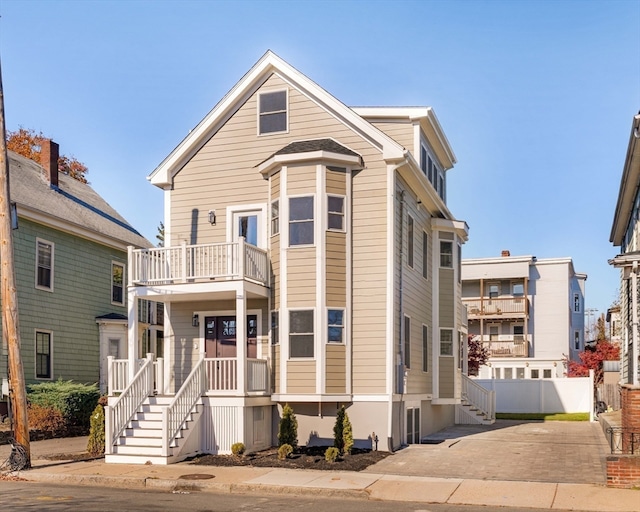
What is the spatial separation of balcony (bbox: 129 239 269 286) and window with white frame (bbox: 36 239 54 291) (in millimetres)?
8200

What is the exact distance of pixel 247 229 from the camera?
2112 cm

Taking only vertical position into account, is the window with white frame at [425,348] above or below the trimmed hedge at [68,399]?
above

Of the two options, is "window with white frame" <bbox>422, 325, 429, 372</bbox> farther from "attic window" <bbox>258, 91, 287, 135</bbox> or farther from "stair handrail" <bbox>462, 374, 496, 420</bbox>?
"attic window" <bbox>258, 91, 287, 135</bbox>

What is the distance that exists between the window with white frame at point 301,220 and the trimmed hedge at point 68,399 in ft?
30.2

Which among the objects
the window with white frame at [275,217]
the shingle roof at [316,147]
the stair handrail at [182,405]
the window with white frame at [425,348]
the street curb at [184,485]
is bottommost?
the street curb at [184,485]

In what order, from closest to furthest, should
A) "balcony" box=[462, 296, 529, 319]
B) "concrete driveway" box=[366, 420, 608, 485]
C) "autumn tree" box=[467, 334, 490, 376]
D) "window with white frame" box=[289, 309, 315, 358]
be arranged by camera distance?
"concrete driveway" box=[366, 420, 608, 485]
"window with white frame" box=[289, 309, 315, 358]
"autumn tree" box=[467, 334, 490, 376]
"balcony" box=[462, 296, 529, 319]

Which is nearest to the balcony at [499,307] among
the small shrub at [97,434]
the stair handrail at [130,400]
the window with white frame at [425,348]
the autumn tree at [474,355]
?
the autumn tree at [474,355]

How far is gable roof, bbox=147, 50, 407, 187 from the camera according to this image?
2008 centimetres

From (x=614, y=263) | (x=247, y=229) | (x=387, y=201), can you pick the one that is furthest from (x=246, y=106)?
(x=614, y=263)

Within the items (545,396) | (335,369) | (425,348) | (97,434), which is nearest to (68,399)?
(97,434)

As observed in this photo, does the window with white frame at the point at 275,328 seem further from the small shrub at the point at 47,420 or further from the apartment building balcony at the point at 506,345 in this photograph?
the apartment building balcony at the point at 506,345

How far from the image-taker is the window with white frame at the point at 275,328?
19.8 meters

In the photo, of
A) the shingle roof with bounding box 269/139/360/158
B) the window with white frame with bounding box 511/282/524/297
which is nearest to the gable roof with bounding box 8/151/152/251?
the shingle roof with bounding box 269/139/360/158

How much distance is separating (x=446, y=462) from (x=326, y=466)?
294cm
